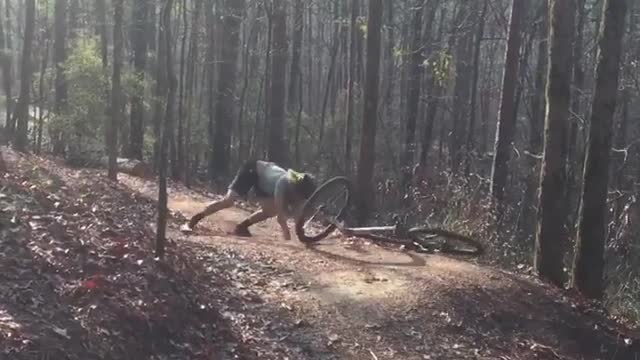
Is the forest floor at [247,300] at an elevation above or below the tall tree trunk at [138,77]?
below

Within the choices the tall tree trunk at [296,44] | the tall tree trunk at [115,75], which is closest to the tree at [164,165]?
the tall tree trunk at [115,75]

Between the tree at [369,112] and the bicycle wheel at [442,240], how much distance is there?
4.79 meters

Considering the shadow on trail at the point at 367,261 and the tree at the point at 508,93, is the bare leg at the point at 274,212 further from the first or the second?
the tree at the point at 508,93

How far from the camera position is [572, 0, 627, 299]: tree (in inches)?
361

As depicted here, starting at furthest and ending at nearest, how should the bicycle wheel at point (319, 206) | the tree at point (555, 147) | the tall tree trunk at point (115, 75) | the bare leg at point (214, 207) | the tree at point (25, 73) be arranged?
1. the tree at point (25, 73)
2. the tall tree trunk at point (115, 75)
3. the bare leg at point (214, 207)
4. the bicycle wheel at point (319, 206)
5. the tree at point (555, 147)

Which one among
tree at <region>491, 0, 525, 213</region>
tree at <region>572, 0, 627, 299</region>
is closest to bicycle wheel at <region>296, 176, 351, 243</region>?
tree at <region>572, 0, 627, 299</region>

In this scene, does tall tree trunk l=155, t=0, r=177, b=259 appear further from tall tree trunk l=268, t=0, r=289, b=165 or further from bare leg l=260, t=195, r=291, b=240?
tall tree trunk l=268, t=0, r=289, b=165

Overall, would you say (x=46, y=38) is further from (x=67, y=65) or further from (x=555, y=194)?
(x=555, y=194)

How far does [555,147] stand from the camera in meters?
9.67

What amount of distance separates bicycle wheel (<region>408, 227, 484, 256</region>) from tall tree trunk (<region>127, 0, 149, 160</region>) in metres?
13.3

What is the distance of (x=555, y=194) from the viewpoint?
32.0 ft

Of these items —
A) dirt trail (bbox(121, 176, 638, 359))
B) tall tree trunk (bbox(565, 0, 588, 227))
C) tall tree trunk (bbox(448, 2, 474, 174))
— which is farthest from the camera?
tall tree trunk (bbox(448, 2, 474, 174))

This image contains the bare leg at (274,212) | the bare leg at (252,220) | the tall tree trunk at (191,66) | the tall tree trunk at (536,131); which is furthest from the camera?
the tall tree trunk at (191,66)

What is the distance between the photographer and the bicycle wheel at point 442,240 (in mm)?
10594
